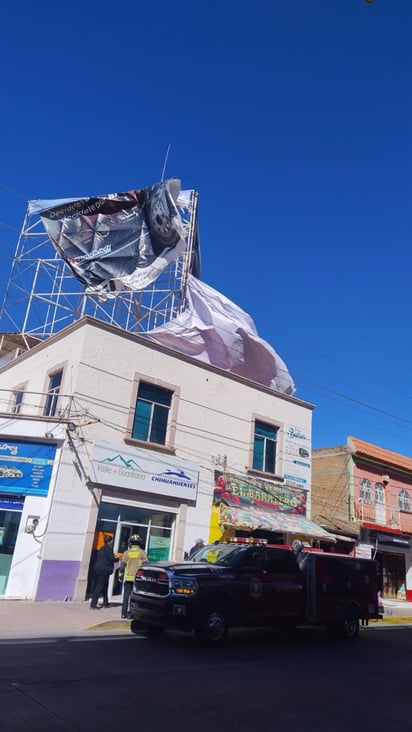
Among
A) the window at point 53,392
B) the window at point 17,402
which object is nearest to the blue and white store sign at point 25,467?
the window at point 53,392

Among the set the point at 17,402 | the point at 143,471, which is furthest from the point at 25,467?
the point at 17,402

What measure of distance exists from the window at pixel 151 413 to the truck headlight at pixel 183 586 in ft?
26.8

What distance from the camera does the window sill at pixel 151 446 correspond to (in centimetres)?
1714

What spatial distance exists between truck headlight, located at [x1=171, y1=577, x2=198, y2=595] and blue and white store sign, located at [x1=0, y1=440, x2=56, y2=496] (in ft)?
21.9

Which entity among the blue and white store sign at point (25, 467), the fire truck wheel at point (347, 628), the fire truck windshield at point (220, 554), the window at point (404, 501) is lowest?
the fire truck wheel at point (347, 628)

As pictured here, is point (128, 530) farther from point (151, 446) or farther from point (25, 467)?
point (25, 467)

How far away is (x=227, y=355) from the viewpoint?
23219 mm

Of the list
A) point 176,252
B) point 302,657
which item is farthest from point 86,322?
point 302,657

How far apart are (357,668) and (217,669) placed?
2.76m

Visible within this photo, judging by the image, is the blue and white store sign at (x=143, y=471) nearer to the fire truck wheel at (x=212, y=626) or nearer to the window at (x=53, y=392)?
the window at (x=53, y=392)

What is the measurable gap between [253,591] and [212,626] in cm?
133

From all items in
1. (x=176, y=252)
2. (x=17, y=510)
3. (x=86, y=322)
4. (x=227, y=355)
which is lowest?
(x=17, y=510)

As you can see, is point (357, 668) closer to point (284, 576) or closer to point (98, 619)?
point (284, 576)

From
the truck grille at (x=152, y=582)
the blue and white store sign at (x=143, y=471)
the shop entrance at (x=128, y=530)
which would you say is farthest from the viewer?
the blue and white store sign at (x=143, y=471)
